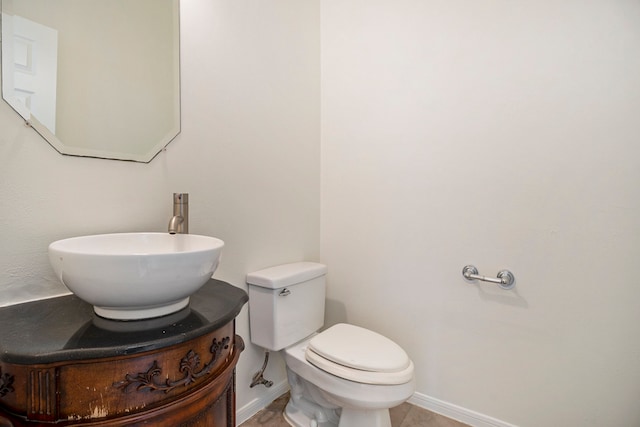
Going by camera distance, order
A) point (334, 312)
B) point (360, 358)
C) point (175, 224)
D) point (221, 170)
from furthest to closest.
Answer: point (334, 312) → point (221, 170) → point (360, 358) → point (175, 224)

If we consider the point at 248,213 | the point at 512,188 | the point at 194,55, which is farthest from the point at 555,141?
the point at 194,55

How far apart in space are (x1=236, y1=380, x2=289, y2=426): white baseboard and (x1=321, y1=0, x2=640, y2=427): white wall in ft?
1.72

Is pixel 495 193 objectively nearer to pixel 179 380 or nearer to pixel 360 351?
pixel 360 351

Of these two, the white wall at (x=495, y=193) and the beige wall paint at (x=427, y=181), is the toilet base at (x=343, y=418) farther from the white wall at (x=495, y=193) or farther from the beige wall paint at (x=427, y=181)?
the white wall at (x=495, y=193)

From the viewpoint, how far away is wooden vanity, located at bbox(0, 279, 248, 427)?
57 cm

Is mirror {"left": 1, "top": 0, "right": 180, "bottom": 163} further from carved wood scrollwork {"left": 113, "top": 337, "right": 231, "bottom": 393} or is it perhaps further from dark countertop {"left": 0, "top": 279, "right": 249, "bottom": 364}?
carved wood scrollwork {"left": 113, "top": 337, "right": 231, "bottom": 393}

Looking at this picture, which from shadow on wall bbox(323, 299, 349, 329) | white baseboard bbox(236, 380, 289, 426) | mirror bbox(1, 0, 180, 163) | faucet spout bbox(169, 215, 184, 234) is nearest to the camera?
mirror bbox(1, 0, 180, 163)

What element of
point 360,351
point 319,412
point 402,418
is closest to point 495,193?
point 360,351

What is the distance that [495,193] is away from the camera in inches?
55.4

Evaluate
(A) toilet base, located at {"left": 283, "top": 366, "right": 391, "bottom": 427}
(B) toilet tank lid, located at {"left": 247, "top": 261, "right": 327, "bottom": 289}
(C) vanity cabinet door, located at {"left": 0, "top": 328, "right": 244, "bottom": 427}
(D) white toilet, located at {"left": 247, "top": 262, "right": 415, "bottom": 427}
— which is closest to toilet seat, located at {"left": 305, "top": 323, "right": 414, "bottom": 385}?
(D) white toilet, located at {"left": 247, "top": 262, "right": 415, "bottom": 427}

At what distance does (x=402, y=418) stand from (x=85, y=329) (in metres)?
1.47

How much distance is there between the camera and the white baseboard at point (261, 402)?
1.47 meters

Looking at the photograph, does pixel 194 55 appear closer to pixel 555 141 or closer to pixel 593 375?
pixel 555 141

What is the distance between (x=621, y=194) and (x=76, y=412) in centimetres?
177
